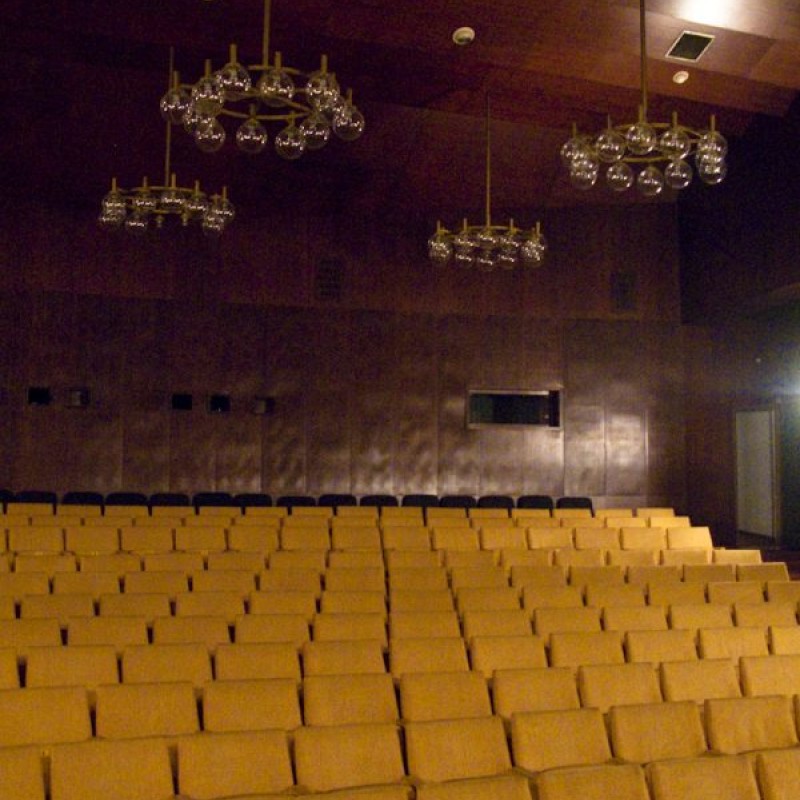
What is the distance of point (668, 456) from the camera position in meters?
10.4

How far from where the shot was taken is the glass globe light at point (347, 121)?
4.55 metres

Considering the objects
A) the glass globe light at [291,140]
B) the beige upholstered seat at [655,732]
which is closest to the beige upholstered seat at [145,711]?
the beige upholstered seat at [655,732]

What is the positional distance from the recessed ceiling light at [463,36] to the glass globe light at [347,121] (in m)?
2.33

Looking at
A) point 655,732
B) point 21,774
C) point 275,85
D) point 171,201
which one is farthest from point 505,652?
point 171,201

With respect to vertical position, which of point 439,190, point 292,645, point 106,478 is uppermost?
point 439,190

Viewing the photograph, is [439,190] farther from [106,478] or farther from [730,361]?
[106,478]

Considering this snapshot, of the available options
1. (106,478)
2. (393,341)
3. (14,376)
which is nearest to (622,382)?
(393,341)

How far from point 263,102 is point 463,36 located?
260 centimetres

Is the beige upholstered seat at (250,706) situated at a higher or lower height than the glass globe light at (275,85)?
lower

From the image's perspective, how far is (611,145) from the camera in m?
4.98

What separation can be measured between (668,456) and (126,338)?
20.5 ft

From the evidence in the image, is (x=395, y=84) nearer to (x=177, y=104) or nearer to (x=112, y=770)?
(x=177, y=104)

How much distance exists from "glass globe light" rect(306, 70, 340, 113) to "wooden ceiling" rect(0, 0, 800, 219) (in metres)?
2.12

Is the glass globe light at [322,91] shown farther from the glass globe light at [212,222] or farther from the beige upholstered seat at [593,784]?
the beige upholstered seat at [593,784]
